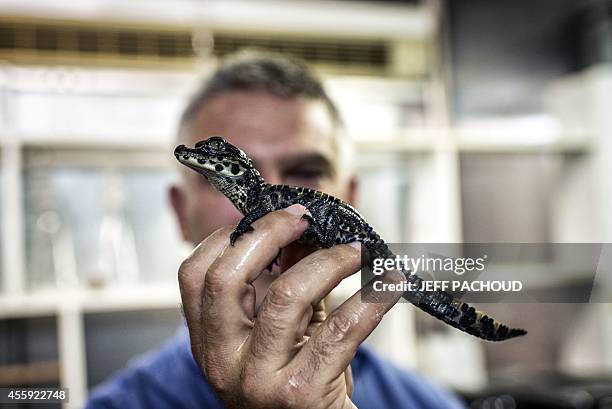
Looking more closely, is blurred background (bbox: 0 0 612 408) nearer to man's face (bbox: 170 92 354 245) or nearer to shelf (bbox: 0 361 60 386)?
shelf (bbox: 0 361 60 386)

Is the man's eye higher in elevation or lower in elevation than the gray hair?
lower

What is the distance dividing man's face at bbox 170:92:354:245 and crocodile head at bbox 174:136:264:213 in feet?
0.42

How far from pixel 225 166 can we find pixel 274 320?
0.13 meters

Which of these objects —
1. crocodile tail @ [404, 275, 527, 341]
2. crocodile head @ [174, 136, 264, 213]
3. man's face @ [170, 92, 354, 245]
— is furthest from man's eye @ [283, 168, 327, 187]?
crocodile tail @ [404, 275, 527, 341]

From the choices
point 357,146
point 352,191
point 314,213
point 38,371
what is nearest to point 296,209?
point 314,213

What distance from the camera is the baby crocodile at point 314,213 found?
1.37 ft

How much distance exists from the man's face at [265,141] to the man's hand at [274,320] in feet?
0.48

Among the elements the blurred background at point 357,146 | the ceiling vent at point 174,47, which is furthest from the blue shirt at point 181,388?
the ceiling vent at point 174,47

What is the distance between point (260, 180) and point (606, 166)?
218 centimetres

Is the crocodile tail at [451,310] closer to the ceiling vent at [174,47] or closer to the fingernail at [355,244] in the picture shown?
the fingernail at [355,244]

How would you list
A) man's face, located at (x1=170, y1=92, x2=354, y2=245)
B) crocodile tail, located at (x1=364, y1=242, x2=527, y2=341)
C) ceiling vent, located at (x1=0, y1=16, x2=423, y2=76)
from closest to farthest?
crocodile tail, located at (x1=364, y1=242, x2=527, y2=341)
man's face, located at (x1=170, y1=92, x2=354, y2=245)
ceiling vent, located at (x1=0, y1=16, x2=423, y2=76)

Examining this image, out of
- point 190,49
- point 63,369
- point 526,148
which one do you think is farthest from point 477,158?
point 63,369

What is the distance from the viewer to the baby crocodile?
0.42 meters

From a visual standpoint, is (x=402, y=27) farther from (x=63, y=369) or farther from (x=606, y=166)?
(x=63, y=369)
